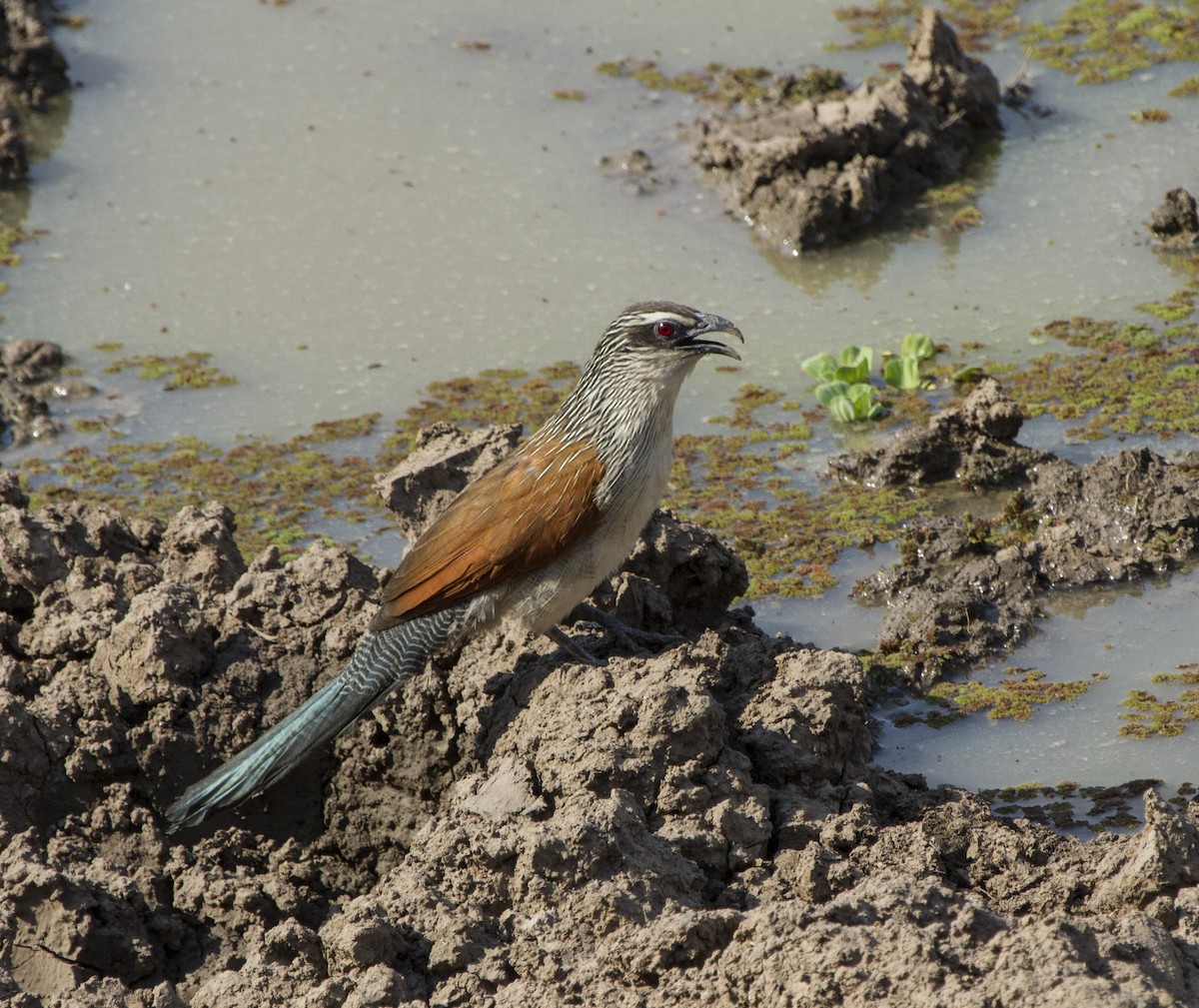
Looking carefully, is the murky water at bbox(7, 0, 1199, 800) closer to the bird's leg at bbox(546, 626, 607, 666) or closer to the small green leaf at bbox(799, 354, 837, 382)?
the small green leaf at bbox(799, 354, 837, 382)

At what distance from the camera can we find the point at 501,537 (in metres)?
5.39

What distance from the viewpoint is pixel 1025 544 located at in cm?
→ 679

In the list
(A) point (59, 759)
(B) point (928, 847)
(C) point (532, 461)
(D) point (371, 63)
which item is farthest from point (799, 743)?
(D) point (371, 63)

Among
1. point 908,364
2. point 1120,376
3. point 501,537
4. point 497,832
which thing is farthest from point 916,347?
point 497,832

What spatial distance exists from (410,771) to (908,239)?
18.8 feet

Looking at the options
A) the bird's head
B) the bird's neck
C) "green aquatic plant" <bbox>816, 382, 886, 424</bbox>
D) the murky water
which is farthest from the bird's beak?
the murky water

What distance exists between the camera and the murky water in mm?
9125

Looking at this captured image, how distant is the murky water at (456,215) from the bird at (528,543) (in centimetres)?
290

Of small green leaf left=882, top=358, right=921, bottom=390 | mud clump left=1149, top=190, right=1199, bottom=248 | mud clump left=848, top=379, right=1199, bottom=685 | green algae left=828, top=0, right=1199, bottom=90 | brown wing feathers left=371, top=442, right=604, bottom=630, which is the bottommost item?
mud clump left=848, top=379, right=1199, bottom=685

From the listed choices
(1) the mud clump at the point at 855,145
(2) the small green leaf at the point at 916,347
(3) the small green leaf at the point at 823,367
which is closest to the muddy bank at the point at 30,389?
(3) the small green leaf at the point at 823,367

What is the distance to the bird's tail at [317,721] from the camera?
5203mm

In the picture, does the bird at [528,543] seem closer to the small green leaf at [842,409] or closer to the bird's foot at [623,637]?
the bird's foot at [623,637]

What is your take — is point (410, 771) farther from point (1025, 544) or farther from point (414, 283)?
point (414, 283)

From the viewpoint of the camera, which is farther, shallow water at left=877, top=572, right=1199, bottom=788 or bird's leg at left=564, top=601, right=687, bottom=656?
bird's leg at left=564, top=601, right=687, bottom=656
